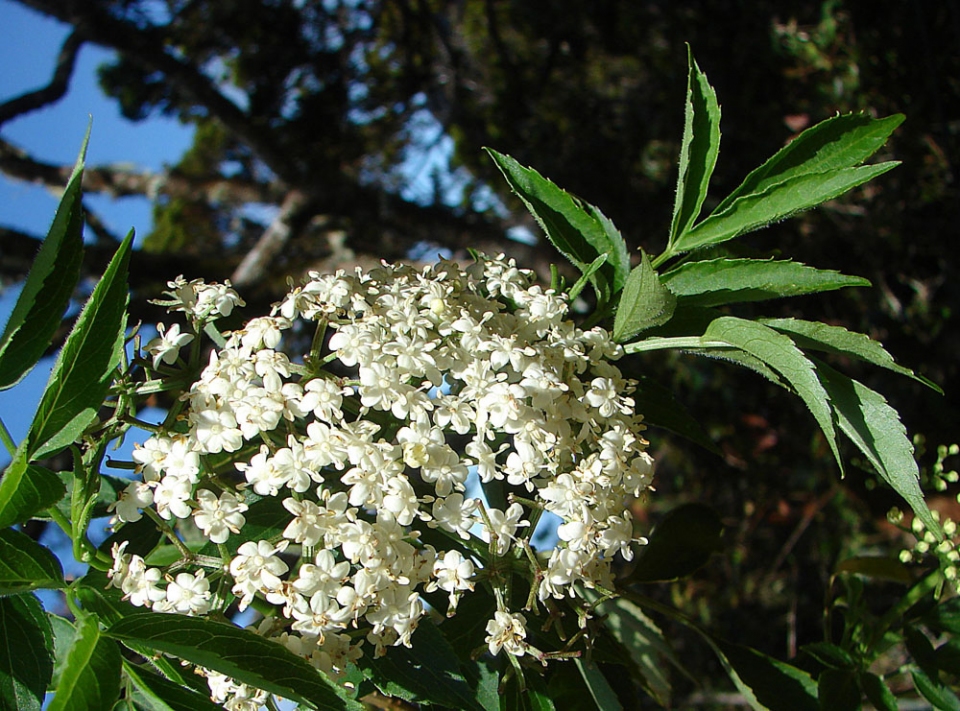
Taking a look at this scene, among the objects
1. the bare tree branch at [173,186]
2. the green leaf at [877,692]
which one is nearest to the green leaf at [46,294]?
the green leaf at [877,692]

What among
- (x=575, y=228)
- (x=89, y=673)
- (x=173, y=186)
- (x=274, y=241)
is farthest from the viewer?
(x=173, y=186)

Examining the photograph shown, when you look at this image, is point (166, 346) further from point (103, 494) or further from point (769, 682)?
point (769, 682)

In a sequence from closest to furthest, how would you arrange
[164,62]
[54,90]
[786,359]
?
[786,359]
[54,90]
[164,62]

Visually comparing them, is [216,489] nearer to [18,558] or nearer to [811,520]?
[18,558]

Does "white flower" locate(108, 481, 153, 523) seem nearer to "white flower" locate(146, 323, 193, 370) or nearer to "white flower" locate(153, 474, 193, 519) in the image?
"white flower" locate(153, 474, 193, 519)

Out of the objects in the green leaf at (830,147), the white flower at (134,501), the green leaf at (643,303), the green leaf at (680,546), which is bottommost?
the green leaf at (680,546)

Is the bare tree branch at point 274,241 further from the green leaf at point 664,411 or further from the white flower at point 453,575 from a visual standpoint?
the white flower at point 453,575

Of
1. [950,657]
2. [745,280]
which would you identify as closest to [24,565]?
[745,280]
